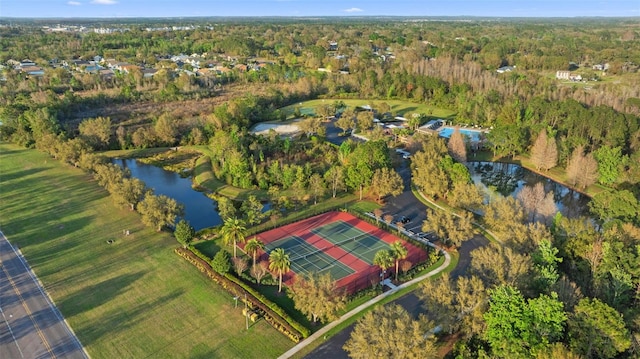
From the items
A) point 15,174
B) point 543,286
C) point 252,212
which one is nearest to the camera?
point 543,286

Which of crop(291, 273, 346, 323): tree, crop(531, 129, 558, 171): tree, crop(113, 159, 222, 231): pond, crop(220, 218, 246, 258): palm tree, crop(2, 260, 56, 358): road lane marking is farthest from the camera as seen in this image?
crop(531, 129, 558, 171): tree

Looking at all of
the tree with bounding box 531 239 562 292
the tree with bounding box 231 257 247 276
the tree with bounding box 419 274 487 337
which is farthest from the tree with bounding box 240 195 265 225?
the tree with bounding box 531 239 562 292

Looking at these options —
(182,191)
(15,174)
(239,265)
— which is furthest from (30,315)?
(15,174)

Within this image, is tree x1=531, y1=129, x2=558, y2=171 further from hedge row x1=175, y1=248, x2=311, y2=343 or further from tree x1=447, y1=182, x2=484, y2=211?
hedge row x1=175, y1=248, x2=311, y2=343

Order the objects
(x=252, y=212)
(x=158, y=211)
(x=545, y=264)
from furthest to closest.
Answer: (x=252, y=212) → (x=158, y=211) → (x=545, y=264)

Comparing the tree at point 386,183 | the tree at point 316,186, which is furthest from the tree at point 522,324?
the tree at point 316,186

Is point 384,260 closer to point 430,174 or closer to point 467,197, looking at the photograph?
point 467,197
